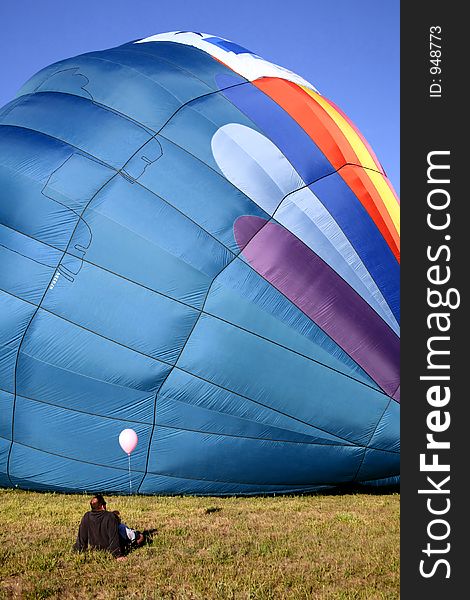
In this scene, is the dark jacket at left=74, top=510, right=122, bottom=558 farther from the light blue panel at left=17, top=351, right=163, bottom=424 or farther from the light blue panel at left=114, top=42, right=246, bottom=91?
the light blue panel at left=114, top=42, right=246, bottom=91

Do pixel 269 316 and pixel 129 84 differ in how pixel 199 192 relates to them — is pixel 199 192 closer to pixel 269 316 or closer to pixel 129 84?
Result: pixel 269 316

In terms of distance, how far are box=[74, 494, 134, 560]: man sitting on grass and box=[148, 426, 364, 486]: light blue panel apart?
194cm

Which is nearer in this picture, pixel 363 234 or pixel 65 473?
pixel 65 473

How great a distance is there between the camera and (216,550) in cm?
586

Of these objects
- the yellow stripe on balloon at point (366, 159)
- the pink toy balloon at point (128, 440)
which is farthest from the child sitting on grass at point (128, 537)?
the yellow stripe on balloon at point (366, 159)

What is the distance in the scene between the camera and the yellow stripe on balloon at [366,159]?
954 cm

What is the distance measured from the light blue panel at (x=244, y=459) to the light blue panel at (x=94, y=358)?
0.66 meters

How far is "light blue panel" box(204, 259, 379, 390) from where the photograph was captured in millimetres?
7785

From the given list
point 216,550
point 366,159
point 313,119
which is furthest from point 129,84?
point 216,550

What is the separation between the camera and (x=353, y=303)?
26.6 feet

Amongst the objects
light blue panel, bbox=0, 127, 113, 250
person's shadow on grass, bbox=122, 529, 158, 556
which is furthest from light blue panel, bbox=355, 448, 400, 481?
Result: light blue panel, bbox=0, 127, 113, 250

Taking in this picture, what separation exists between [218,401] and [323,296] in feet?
5.84

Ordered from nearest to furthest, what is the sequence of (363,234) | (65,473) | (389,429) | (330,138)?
(389,429), (65,473), (363,234), (330,138)

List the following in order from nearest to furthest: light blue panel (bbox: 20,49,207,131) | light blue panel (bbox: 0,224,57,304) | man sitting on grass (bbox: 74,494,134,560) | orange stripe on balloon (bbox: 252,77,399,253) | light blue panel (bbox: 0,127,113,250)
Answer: man sitting on grass (bbox: 74,494,134,560) < light blue panel (bbox: 0,224,57,304) < light blue panel (bbox: 0,127,113,250) < light blue panel (bbox: 20,49,207,131) < orange stripe on balloon (bbox: 252,77,399,253)
